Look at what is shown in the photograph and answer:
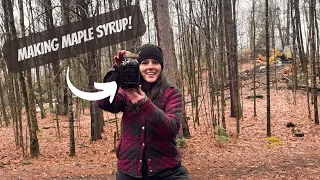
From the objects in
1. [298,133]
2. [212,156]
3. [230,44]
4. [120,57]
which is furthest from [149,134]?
[230,44]

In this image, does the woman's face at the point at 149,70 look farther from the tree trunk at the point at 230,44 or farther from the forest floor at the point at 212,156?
the tree trunk at the point at 230,44

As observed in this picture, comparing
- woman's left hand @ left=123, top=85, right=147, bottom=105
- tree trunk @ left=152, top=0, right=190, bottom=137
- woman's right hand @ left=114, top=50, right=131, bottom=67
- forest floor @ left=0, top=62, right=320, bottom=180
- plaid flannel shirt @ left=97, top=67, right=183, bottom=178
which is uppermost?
tree trunk @ left=152, top=0, right=190, bottom=137

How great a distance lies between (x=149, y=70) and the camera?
2.01 meters

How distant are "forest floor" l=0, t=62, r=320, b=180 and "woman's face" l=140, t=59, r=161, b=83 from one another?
16.8ft

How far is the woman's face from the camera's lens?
201cm

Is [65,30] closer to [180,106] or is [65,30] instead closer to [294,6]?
[180,106]

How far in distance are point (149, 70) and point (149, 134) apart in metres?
0.43

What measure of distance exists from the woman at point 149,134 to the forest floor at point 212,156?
4.96 m

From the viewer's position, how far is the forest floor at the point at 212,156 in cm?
700

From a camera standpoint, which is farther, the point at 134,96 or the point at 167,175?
the point at 167,175

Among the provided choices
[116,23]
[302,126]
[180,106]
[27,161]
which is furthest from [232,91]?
[180,106]

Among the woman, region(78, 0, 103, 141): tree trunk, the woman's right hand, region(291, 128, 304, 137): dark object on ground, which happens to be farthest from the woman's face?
region(291, 128, 304, 137): dark object on ground

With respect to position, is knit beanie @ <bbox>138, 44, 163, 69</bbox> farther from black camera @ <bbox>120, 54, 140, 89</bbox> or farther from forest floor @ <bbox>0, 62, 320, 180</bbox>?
forest floor @ <bbox>0, 62, 320, 180</bbox>

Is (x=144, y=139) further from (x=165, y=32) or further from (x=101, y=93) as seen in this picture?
(x=165, y=32)
